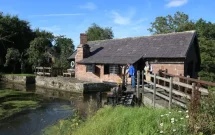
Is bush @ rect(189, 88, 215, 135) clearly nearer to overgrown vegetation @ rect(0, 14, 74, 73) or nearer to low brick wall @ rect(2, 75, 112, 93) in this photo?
low brick wall @ rect(2, 75, 112, 93)

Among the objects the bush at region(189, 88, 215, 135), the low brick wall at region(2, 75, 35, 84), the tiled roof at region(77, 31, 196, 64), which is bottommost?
the bush at region(189, 88, 215, 135)

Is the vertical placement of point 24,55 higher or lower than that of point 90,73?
higher

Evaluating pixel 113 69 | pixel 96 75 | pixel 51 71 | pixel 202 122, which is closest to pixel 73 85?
pixel 96 75

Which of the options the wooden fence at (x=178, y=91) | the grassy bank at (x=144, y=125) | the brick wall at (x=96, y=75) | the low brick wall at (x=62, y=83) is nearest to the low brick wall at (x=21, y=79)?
the low brick wall at (x=62, y=83)

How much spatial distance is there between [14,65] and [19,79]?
966 centimetres

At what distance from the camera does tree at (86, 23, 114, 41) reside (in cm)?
7443

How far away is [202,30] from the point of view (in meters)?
51.9

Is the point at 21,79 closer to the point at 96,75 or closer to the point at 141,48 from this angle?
the point at 96,75

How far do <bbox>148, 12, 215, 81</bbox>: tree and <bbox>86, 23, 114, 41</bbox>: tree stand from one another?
55.6 feet

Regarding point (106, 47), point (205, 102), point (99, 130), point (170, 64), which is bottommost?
point (99, 130)

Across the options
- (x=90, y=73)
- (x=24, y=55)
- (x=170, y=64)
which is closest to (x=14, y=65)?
(x=24, y=55)

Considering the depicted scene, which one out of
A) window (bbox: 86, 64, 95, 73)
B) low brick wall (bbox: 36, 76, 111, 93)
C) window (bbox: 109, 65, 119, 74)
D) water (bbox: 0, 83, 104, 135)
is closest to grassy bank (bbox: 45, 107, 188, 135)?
water (bbox: 0, 83, 104, 135)

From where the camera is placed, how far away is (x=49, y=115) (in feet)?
53.5

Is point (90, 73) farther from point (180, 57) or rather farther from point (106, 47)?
point (180, 57)
